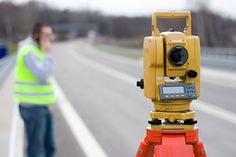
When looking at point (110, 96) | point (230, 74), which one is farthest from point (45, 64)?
point (230, 74)

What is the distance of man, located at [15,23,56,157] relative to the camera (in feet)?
19.8

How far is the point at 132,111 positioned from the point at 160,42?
976 cm

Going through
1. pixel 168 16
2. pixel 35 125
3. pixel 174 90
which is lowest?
pixel 35 125

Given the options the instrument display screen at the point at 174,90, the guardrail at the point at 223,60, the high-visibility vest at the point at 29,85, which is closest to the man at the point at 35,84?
the high-visibility vest at the point at 29,85

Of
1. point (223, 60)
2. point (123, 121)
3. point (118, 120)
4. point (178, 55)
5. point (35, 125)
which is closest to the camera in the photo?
Answer: point (178, 55)

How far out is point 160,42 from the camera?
143 inches

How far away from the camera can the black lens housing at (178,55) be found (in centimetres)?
359

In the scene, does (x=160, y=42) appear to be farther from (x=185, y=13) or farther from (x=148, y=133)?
(x=148, y=133)

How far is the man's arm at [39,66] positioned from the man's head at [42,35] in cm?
17

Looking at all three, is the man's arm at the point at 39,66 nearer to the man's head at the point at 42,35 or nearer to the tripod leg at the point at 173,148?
the man's head at the point at 42,35

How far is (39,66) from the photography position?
235 inches

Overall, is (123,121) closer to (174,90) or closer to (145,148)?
(145,148)

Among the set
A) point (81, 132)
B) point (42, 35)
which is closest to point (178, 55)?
point (42, 35)

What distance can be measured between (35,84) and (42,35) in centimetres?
58
